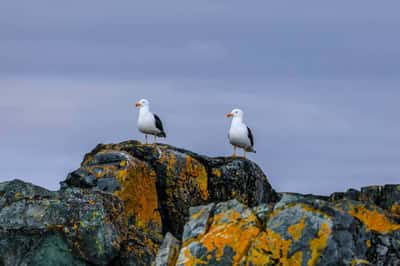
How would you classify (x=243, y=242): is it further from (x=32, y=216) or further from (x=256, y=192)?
(x=256, y=192)

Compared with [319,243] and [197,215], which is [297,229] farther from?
[197,215]

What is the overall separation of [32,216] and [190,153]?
8257mm

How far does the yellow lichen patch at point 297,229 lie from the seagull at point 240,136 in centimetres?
1903

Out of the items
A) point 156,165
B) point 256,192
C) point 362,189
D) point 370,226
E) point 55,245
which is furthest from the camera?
point 256,192

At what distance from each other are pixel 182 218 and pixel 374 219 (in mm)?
10824

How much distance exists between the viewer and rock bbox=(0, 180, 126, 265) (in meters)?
19.4

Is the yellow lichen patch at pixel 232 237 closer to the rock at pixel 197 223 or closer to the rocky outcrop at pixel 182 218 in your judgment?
the rocky outcrop at pixel 182 218

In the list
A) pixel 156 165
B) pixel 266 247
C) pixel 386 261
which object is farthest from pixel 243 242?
pixel 156 165

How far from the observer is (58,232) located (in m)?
19.6

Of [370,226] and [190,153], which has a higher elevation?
[190,153]

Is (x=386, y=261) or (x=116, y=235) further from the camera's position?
(x=116, y=235)

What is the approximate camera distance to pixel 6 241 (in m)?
19.7

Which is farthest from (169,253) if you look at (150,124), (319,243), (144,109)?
(144,109)

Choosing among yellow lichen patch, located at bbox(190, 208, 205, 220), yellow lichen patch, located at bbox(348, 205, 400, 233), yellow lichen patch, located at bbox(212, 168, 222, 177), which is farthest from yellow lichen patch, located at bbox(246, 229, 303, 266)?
yellow lichen patch, located at bbox(212, 168, 222, 177)
